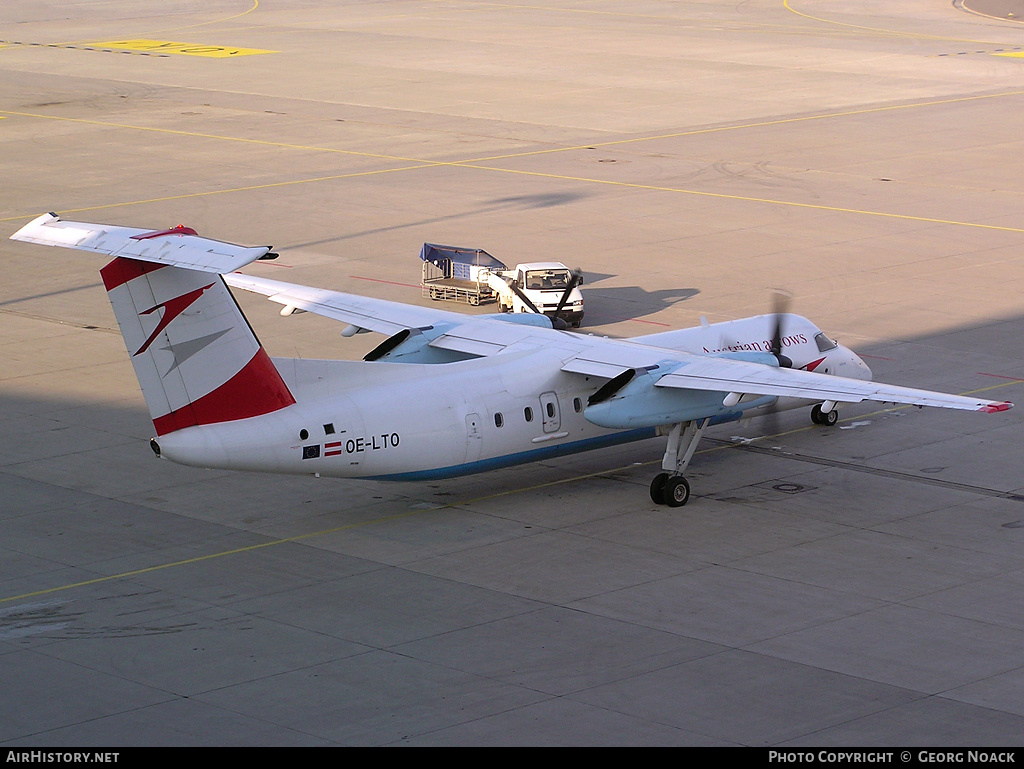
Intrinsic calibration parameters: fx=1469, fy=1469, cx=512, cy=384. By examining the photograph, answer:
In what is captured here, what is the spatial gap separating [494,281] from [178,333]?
63.2 feet

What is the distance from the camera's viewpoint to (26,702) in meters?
20.0

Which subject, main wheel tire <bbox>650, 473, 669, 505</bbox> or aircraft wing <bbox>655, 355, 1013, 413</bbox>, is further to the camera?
main wheel tire <bbox>650, 473, 669, 505</bbox>

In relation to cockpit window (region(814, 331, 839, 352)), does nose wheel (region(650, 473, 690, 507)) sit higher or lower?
lower

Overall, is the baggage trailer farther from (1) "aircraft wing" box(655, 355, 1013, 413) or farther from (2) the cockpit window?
(1) "aircraft wing" box(655, 355, 1013, 413)

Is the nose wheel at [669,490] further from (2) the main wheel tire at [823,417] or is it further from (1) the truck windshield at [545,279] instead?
(1) the truck windshield at [545,279]

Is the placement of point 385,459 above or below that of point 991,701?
above

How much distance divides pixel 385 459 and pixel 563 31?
265ft

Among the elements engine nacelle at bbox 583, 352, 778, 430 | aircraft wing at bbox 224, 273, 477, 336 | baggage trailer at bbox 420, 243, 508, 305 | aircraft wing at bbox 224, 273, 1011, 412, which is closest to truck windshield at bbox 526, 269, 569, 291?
baggage trailer at bbox 420, 243, 508, 305

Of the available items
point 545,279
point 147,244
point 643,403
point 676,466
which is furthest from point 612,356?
point 545,279

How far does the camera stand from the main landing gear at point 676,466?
1097 inches

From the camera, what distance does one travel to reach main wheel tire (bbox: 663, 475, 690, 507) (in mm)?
27828

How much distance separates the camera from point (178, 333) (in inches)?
938
